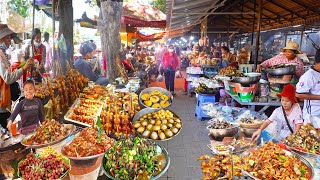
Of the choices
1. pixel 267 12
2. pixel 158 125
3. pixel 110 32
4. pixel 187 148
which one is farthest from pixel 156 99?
pixel 267 12

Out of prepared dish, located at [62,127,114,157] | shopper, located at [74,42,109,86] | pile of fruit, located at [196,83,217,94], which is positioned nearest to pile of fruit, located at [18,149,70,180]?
prepared dish, located at [62,127,114,157]

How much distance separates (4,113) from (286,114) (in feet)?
14.6

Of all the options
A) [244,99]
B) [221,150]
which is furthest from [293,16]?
[221,150]

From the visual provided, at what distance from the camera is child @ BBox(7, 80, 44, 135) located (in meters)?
3.71

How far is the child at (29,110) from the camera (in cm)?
371

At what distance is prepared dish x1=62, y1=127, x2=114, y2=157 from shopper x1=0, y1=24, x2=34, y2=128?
6.10 ft

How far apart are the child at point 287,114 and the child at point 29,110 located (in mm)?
3171

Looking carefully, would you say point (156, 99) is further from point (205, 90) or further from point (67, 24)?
point (67, 24)

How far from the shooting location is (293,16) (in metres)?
11.5

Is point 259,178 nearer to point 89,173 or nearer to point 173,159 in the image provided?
point 89,173

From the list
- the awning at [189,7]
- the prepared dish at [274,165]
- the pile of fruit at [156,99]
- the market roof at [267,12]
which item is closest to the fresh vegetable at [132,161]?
the prepared dish at [274,165]

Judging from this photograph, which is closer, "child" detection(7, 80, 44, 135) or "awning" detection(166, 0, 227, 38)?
"child" detection(7, 80, 44, 135)

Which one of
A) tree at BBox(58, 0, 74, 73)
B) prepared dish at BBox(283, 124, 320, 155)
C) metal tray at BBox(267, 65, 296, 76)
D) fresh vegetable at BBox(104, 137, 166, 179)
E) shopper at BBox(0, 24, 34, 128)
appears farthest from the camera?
tree at BBox(58, 0, 74, 73)

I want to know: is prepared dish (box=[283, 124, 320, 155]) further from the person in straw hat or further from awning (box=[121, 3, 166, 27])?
awning (box=[121, 3, 166, 27])
